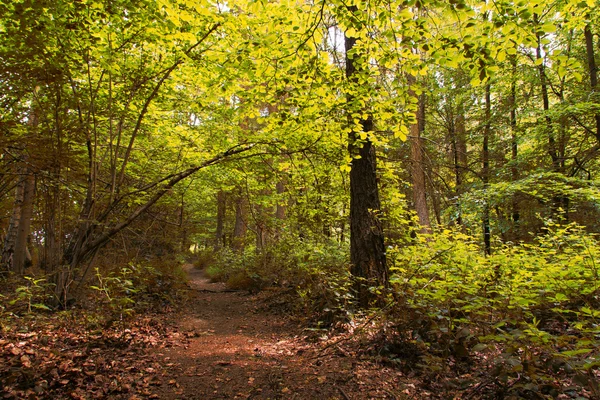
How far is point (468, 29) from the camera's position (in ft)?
9.86

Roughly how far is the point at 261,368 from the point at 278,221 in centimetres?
517

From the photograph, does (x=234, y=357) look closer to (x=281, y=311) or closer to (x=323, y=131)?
(x=281, y=311)

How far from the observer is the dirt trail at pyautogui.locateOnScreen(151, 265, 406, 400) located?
343cm

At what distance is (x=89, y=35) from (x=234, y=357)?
5170mm

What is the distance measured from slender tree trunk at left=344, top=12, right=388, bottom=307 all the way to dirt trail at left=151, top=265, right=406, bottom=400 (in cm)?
145

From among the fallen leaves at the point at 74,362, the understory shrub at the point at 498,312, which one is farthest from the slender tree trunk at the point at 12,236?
the understory shrub at the point at 498,312

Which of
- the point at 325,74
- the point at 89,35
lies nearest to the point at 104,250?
the point at 89,35

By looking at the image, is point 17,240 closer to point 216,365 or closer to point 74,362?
point 74,362

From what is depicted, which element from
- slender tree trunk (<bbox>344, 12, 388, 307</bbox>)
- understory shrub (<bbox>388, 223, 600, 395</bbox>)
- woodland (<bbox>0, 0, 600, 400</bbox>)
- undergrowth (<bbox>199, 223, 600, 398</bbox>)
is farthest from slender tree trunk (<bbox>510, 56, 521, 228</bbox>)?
slender tree trunk (<bbox>344, 12, 388, 307</bbox>)

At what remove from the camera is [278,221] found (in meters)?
9.11

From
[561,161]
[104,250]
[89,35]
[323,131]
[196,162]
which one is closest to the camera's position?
[89,35]

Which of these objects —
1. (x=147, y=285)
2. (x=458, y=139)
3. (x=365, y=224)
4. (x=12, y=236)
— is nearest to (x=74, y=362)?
(x=147, y=285)

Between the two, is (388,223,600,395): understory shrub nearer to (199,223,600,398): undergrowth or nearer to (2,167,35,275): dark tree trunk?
(199,223,600,398): undergrowth

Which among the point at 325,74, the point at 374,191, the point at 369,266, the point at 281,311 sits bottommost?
the point at 281,311
